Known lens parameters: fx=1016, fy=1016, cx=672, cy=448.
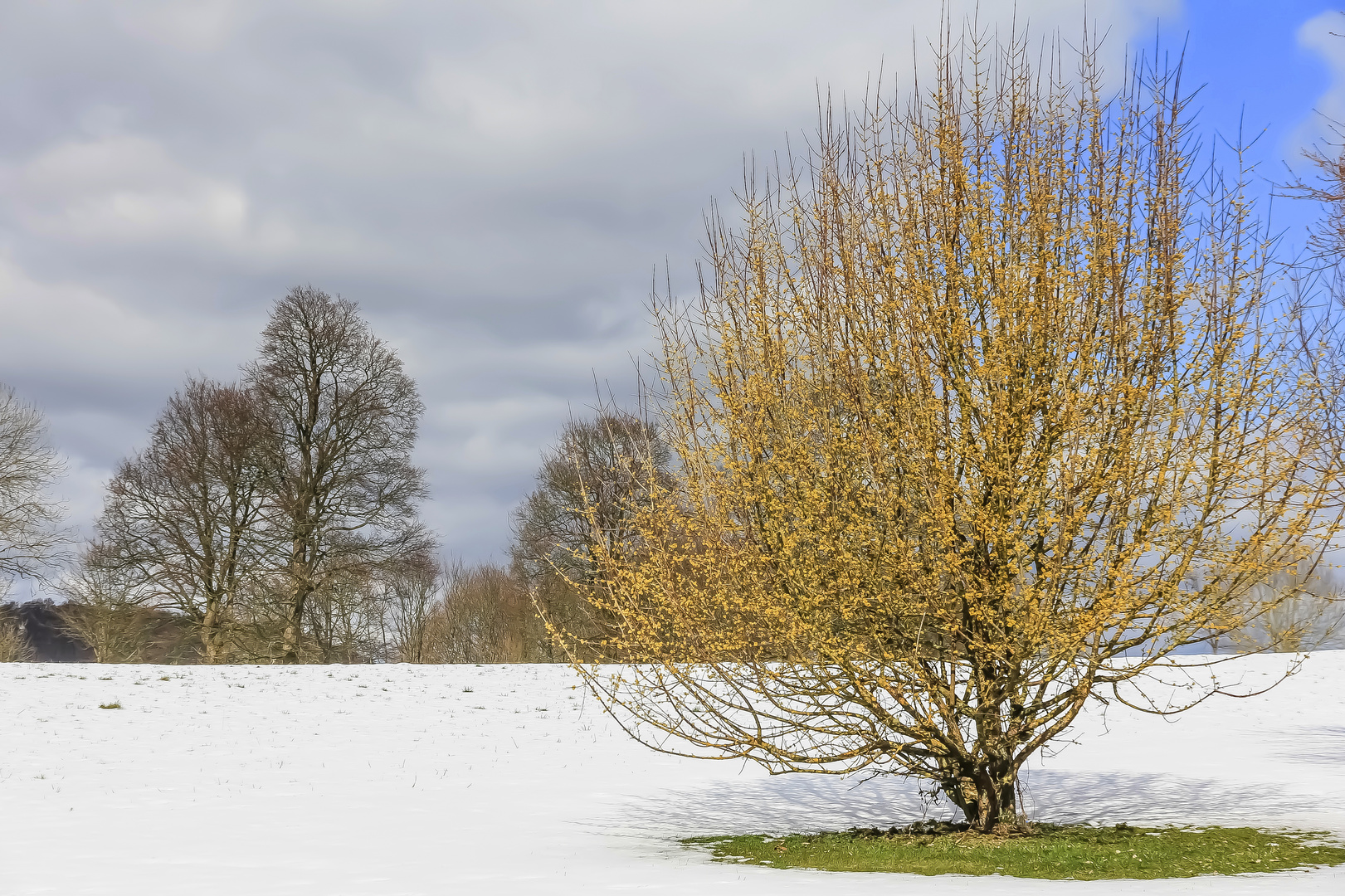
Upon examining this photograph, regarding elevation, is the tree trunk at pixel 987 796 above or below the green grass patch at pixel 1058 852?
above

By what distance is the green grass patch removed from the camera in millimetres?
7219

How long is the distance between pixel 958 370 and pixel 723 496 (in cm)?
197

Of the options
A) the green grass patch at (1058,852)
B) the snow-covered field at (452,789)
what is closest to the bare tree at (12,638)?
the snow-covered field at (452,789)

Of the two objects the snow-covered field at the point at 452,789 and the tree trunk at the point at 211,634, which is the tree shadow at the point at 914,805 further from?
the tree trunk at the point at 211,634

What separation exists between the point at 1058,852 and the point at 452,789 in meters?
6.72

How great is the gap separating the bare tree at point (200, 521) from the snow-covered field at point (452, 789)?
17.0ft

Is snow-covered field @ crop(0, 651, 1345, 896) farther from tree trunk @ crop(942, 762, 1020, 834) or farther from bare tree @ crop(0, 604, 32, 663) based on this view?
bare tree @ crop(0, 604, 32, 663)

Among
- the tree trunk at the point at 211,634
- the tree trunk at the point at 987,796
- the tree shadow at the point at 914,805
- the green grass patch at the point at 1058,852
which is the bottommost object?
the tree shadow at the point at 914,805

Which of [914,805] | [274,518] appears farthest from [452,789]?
[274,518]

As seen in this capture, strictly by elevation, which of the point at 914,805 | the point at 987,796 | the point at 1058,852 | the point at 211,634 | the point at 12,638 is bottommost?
the point at 914,805

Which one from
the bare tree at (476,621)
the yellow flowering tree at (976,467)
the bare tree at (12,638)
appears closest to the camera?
the yellow flowering tree at (976,467)

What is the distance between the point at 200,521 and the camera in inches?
988

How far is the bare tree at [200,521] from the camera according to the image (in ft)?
81.5

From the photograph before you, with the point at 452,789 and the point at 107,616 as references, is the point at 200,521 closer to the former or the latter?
the point at 107,616
